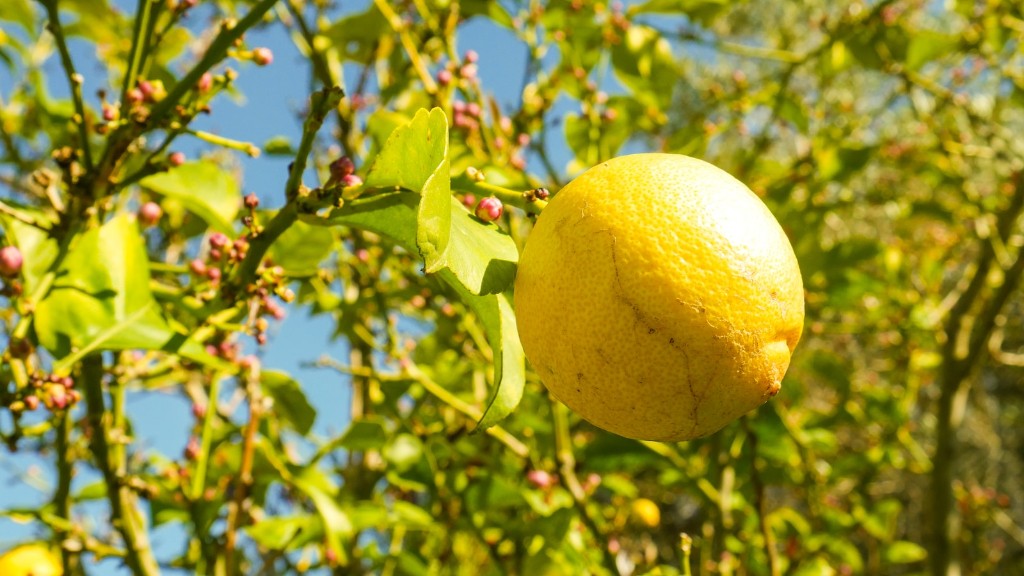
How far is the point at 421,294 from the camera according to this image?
1849mm

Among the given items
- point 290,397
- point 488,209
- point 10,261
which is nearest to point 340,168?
point 488,209

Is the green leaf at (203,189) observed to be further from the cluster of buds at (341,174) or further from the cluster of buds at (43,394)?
the cluster of buds at (341,174)

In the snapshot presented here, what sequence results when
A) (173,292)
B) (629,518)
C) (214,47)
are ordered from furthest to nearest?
(629,518) < (173,292) < (214,47)

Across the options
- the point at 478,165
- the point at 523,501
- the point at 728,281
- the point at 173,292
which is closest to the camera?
the point at 728,281

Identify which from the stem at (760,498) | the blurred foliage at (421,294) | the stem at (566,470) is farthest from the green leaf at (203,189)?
the stem at (760,498)

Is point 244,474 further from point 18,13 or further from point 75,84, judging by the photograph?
point 18,13

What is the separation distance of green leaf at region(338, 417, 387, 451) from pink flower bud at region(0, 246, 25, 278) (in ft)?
2.16

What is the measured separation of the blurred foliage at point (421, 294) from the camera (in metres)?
0.98

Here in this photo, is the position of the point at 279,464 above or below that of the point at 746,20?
above

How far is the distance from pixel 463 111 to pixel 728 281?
1063mm

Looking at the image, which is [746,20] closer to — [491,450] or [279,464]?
[491,450]

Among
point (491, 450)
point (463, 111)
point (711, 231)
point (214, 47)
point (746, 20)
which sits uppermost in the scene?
point (214, 47)

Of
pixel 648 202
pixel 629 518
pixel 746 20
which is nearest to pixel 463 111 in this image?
pixel 648 202

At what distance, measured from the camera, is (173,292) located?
1.17 metres
